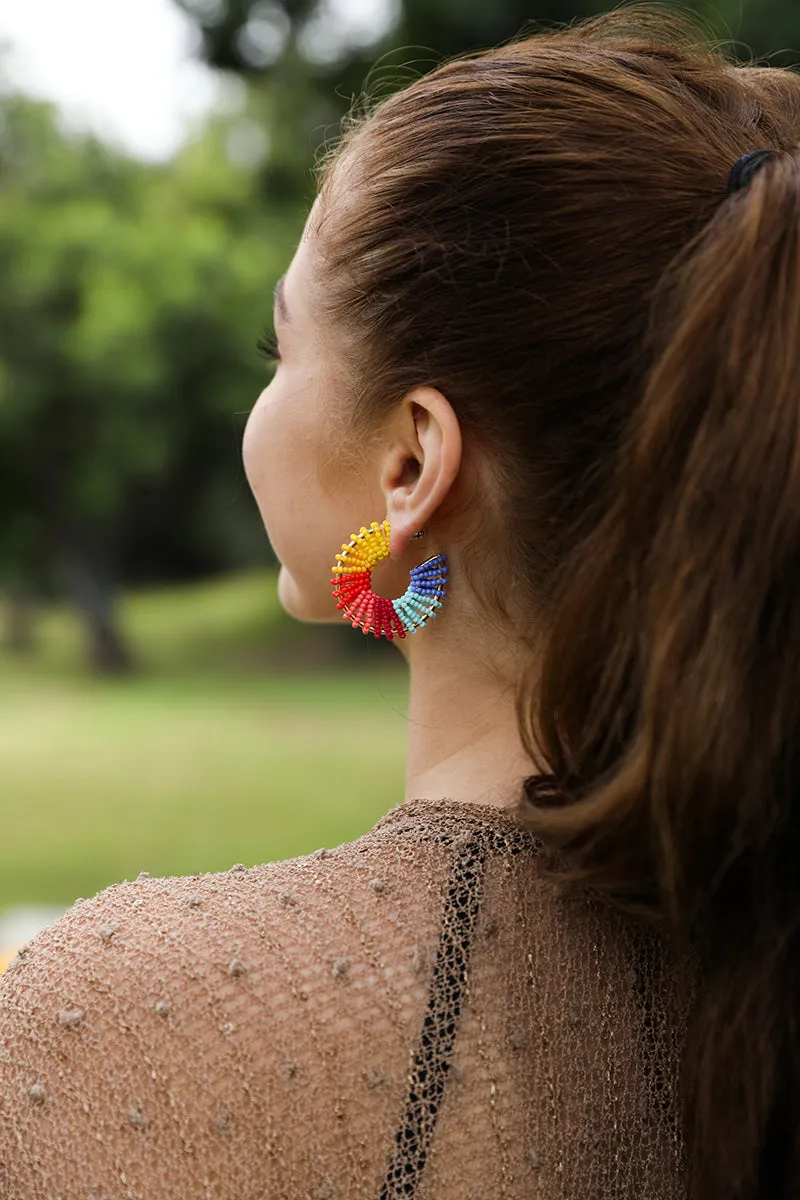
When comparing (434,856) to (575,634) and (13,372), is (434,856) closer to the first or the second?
(575,634)

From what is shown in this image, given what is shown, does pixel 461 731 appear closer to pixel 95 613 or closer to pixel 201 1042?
pixel 201 1042

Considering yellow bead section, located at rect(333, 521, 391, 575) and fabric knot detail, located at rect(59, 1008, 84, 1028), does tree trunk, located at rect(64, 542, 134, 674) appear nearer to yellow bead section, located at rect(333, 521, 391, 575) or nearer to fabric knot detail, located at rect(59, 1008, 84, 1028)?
yellow bead section, located at rect(333, 521, 391, 575)

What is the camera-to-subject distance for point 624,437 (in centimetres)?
70

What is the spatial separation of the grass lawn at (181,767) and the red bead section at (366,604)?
13.0 feet

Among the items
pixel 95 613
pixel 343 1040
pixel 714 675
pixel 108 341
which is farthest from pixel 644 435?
pixel 95 613

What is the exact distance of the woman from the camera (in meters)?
0.66

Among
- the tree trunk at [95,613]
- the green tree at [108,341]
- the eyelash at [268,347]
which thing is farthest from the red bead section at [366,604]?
the tree trunk at [95,613]

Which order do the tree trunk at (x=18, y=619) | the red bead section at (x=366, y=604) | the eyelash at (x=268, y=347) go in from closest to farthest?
the red bead section at (x=366, y=604)
the eyelash at (x=268, y=347)
the tree trunk at (x=18, y=619)

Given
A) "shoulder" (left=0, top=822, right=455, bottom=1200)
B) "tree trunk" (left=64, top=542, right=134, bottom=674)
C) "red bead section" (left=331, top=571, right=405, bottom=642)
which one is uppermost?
"red bead section" (left=331, top=571, right=405, bottom=642)

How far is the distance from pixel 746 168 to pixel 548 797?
384 millimetres

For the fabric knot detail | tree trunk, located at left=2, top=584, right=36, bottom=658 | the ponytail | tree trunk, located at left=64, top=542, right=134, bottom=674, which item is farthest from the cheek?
tree trunk, located at left=2, top=584, right=36, bottom=658

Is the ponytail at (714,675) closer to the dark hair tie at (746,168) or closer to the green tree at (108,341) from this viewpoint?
the dark hair tie at (746,168)

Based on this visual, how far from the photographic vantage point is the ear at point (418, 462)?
785 mm

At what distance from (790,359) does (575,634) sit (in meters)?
0.19
